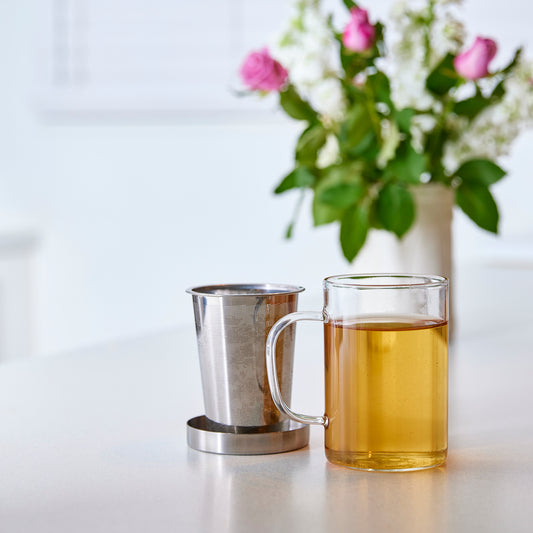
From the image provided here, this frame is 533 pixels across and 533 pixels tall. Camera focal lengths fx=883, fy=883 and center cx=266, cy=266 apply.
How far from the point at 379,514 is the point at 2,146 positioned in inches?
103

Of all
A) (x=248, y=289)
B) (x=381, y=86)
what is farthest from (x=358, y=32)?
(x=248, y=289)

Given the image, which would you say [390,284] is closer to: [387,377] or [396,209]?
[387,377]

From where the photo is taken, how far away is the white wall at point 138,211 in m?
2.64

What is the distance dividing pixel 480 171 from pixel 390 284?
0.62 metres

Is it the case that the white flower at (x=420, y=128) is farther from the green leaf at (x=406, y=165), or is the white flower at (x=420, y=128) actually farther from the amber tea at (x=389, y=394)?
the amber tea at (x=389, y=394)

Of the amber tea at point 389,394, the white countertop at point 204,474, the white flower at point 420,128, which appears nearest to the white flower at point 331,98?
the white flower at point 420,128

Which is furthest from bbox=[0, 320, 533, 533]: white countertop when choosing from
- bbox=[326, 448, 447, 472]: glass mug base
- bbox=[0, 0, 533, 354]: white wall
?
bbox=[0, 0, 533, 354]: white wall

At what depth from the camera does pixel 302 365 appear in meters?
1.05

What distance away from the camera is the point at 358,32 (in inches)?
45.5

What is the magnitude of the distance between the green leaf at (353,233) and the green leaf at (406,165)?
66 millimetres

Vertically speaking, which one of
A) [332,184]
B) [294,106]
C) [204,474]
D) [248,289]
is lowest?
[204,474]

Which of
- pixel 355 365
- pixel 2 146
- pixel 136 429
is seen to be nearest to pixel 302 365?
pixel 136 429

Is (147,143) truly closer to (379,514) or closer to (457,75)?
(457,75)

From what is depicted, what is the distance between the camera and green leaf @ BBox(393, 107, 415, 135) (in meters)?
1.14
